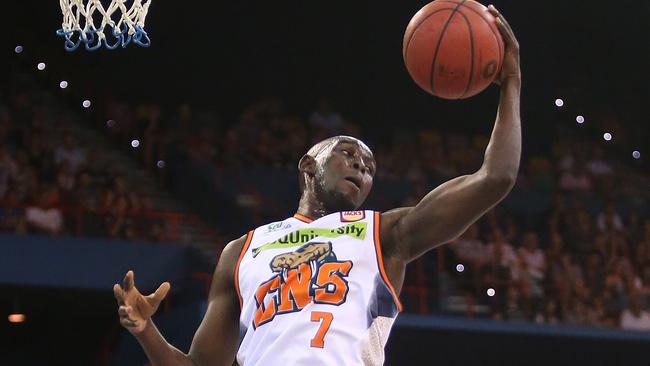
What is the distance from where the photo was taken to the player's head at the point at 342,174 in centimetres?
395

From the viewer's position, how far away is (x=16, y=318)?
13242 millimetres

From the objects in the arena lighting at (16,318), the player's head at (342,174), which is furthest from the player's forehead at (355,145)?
the arena lighting at (16,318)

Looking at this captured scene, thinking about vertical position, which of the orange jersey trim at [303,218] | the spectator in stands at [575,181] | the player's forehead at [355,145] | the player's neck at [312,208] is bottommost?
the orange jersey trim at [303,218]

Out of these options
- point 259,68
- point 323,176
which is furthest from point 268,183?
point 323,176

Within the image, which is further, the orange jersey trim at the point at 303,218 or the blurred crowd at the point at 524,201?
the blurred crowd at the point at 524,201

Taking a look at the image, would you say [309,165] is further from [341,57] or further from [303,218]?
[341,57]

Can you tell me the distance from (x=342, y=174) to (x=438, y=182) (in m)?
9.82

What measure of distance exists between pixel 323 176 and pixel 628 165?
13024 mm

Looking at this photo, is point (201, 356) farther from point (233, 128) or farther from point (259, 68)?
point (259, 68)

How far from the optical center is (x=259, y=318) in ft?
12.0

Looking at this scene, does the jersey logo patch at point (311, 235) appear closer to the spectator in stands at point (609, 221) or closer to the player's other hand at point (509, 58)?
the player's other hand at point (509, 58)

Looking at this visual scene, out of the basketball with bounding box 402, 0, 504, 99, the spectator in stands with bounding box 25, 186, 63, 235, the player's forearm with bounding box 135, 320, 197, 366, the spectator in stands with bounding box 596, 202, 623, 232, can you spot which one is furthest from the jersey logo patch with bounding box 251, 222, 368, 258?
the spectator in stands with bounding box 596, 202, 623, 232

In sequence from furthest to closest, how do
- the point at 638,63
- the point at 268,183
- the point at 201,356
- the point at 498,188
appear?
the point at 638,63
the point at 268,183
the point at 201,356
the point at 498,188

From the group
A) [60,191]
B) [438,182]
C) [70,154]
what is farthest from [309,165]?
[438,182]
